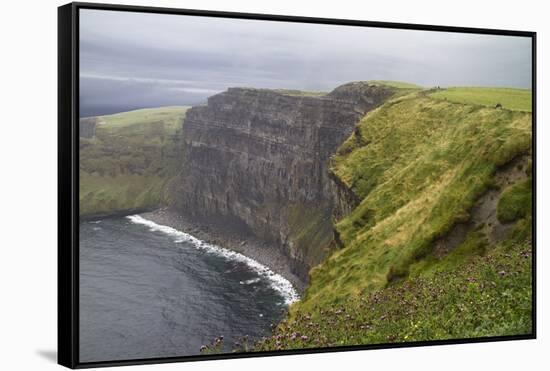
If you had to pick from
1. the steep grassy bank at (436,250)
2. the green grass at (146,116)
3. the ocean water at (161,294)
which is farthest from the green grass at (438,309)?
the green grass at (146,116)

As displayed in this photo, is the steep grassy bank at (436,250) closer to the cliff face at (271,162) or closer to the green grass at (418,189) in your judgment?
the green grass at (418,189)

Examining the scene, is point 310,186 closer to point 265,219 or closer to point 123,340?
point 265,219

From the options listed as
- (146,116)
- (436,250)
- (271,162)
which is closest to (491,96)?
(436,250)

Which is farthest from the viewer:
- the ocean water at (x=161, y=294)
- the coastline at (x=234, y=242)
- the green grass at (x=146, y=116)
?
the coastline at (x=234, y=242)

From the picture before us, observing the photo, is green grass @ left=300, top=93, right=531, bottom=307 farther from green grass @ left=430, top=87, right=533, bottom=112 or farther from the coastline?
the coastline

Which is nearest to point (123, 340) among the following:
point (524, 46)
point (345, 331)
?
point (345, 331)
